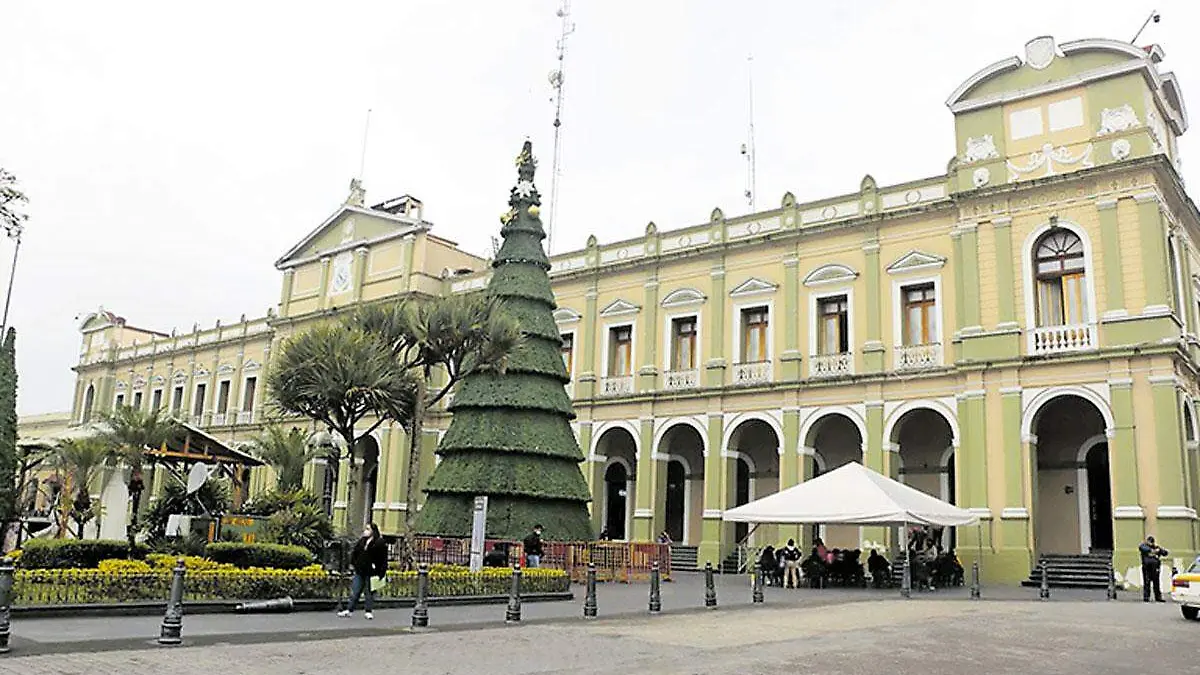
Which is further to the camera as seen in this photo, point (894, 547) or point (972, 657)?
point (894, 547)

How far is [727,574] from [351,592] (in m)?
14.8

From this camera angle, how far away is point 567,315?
3316 centimetres

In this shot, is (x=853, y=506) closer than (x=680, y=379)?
Yes

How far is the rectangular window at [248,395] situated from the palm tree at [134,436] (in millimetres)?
24392

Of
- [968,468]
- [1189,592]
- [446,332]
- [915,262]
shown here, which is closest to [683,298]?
[915,262]

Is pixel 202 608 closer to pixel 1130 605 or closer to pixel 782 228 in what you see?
pixel 1130 605

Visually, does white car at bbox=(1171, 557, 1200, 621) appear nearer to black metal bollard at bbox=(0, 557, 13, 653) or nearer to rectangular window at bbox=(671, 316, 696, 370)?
black metal bollard at bbox=(0, 557, 13, 653)

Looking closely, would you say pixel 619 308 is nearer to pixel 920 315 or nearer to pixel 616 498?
pixel 616 498

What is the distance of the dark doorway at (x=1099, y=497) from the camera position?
23.5 m

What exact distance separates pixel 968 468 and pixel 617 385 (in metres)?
11.7

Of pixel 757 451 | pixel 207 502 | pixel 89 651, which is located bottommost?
pixel 89 651

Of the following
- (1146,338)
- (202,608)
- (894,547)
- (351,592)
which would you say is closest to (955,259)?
(1146,338)

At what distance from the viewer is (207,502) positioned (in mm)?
22344

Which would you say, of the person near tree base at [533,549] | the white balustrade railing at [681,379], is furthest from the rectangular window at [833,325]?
the person near tree base at [533,549]
